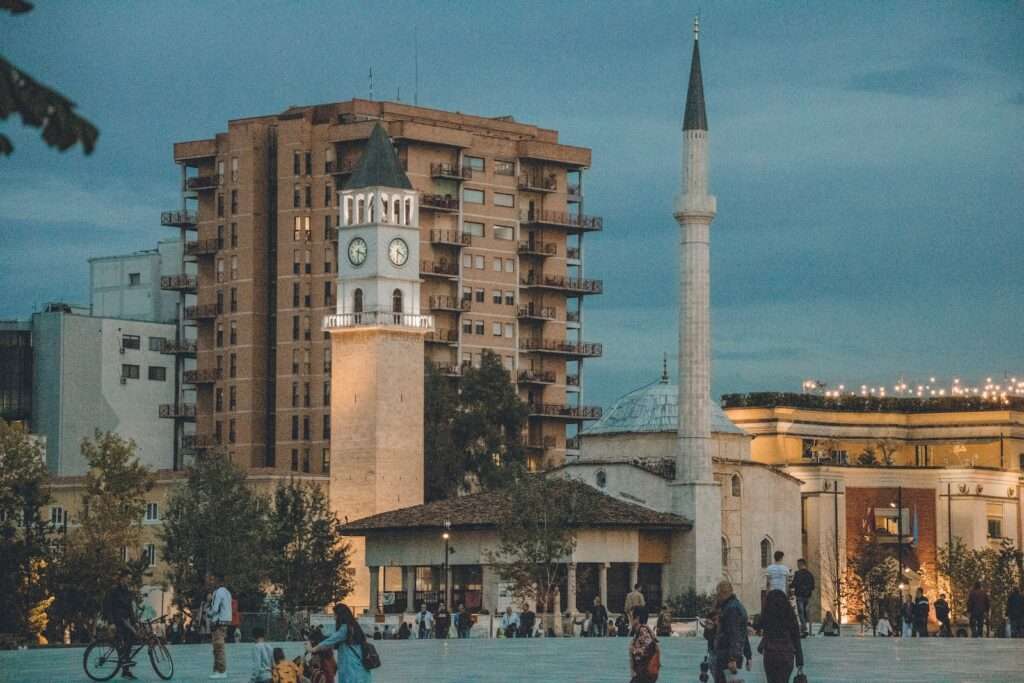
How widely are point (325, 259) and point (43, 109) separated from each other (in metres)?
103

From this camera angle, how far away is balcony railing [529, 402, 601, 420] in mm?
120812

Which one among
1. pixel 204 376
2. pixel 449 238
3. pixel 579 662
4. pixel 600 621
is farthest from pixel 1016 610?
pixel 204 376

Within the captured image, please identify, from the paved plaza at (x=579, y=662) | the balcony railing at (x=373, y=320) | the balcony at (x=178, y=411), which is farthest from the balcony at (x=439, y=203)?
the paved plaza at (x=579, y=662)

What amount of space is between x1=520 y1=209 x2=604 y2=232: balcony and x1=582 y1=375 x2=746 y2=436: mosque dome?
29446 mm

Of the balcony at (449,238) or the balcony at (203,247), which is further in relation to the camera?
the balcony at (203,247)

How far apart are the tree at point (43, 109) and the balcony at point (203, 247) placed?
106 meters

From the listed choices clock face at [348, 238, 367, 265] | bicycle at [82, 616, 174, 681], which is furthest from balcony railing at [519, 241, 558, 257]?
bicycle at [82, 616, 174, 681]

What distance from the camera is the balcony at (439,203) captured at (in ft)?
378

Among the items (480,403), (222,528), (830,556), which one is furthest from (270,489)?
(830,556)

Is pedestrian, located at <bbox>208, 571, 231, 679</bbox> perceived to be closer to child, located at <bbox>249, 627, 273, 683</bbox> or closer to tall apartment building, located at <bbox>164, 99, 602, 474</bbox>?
child, located at <bbox>249, 627, 273, 683</bbox>

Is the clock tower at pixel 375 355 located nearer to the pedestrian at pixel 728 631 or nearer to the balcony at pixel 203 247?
the balcony at pixel 203 247

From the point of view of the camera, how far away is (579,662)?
37719mm

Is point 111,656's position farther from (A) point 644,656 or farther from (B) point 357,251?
(B) point 357,251

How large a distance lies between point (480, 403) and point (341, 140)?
1817cm
